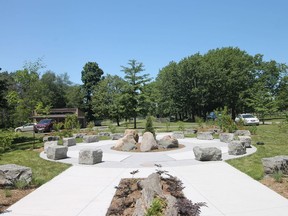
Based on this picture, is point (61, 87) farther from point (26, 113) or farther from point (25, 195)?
point (25, 195)

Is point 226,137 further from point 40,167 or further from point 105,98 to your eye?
point 105,98

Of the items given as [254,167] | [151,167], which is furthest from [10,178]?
[254,167]

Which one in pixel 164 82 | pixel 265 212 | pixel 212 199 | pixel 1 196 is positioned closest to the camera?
pixel 265 212

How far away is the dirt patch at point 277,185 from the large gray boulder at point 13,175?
23.2ft

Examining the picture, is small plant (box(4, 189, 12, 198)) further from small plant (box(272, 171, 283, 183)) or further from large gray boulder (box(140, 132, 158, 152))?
large gray boulder (box(140, 132, 158, 152))

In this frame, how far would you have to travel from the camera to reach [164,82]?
57.9m

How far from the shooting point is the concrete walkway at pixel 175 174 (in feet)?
20.2

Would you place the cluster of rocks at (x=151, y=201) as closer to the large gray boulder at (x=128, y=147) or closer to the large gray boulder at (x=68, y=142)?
the large gray boulder at (x=128, y=147)

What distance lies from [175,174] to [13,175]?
5136mm

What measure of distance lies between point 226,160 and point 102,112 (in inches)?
1745

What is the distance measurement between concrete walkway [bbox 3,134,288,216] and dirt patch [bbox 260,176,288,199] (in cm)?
22

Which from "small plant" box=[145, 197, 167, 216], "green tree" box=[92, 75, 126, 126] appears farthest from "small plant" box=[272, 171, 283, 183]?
"green tree" box=[92, 75, 126, 126]

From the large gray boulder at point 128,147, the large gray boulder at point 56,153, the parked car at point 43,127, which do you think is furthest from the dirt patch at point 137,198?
the parked car at point 43,127

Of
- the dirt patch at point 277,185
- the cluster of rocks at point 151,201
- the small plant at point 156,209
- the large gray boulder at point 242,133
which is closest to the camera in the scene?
the small plant at point 156,209
